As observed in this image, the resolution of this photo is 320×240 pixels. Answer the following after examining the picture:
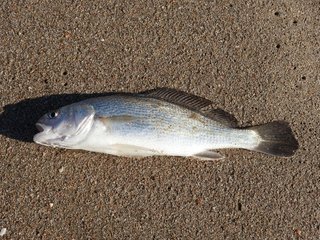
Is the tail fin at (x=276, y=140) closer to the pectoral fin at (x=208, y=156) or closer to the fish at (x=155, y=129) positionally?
the fish at (x=155, y=129)

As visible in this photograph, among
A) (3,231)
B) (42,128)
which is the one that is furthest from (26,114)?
(3,231)

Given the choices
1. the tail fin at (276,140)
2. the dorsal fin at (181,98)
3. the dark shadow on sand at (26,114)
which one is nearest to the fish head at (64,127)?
the dark shadow on sand at (26,114)

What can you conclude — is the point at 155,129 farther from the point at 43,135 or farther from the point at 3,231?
the point at 3,231

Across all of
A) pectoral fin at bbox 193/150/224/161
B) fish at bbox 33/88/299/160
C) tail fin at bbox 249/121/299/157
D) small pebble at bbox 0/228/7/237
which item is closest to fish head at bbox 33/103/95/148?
fish at bbox 33/88/299/160

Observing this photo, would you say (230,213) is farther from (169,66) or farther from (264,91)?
(169,66)

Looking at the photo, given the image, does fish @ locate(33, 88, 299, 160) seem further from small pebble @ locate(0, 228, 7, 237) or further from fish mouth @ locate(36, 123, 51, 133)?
small pebble @ locate(0, 228, 7, 237)

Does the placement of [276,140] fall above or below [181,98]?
below

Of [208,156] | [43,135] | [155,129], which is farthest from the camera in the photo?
[208,156]
